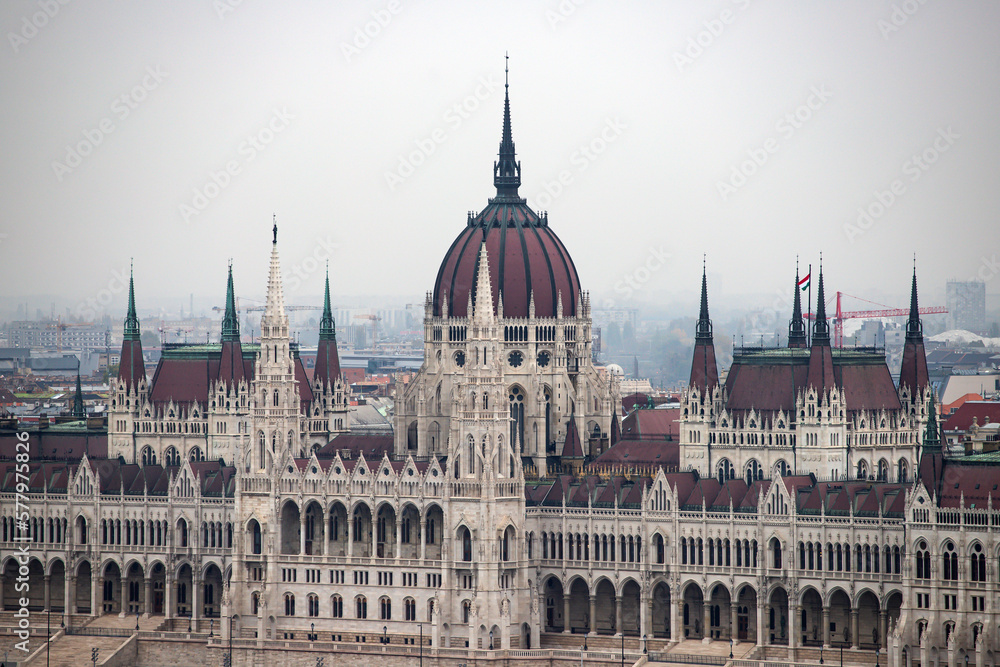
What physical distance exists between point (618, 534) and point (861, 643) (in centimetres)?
1936

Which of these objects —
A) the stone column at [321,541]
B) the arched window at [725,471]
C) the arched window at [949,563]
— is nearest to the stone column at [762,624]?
the arched window at [725,471]

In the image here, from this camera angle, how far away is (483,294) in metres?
188

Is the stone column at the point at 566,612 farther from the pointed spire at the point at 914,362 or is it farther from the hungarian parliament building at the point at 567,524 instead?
the pointed spire at the point at 914,362

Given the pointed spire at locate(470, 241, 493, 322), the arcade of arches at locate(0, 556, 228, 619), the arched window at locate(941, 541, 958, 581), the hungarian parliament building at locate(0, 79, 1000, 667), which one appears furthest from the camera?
the arcade of arches at locate(0, 556, 228, 619)

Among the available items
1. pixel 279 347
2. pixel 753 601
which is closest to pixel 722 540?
pixel 753 601

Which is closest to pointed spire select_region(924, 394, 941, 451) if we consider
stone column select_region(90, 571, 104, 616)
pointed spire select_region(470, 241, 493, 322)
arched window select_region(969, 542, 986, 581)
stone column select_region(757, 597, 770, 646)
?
arched window select_region(969, 542, 986, 581)

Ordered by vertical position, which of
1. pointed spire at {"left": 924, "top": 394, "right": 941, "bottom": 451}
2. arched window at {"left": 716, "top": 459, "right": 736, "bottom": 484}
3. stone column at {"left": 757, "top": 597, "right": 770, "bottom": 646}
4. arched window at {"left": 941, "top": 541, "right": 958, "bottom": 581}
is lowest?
stone column at {"left": 757, "top": 597, "right": 770, "bottom": 646}

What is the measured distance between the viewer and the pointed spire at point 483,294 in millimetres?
185625

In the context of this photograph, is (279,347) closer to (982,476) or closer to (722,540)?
(722,540)

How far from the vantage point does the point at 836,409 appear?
608 ft

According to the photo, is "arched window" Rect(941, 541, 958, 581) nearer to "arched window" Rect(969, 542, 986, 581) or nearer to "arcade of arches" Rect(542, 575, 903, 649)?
"arched window" Rect(969, 542, 986, 581)

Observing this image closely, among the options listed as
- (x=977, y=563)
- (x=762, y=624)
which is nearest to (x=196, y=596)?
(x=762, y=624)

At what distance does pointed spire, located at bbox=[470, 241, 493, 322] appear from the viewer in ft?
609

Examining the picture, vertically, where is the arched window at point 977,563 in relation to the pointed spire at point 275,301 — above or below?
below
